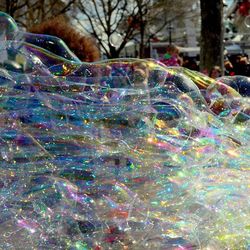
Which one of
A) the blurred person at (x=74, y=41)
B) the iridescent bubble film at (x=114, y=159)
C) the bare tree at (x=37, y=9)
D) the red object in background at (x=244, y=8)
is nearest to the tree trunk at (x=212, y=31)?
the bare tree at (x=37, y=9)

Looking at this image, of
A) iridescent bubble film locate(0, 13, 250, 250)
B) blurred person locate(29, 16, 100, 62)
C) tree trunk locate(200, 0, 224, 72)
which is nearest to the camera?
iridescent bubble film locate(0, 13, 250, 250)

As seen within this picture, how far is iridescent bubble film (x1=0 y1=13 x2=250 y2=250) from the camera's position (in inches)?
73.8

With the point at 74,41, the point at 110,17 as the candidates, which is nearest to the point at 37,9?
the point at 110,17

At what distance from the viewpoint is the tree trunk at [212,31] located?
29.0ft

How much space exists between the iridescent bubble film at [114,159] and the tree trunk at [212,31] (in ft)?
21.9

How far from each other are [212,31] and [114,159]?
7233 mm

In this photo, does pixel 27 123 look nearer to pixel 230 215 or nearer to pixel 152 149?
pixel 152 149

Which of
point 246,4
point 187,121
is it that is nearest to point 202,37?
point 187,121

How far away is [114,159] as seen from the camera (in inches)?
80.5

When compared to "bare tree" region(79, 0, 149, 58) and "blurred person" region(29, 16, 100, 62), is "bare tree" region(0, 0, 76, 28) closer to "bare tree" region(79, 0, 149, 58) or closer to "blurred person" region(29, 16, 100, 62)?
"bare tree" region(79, 0, 149, 58)

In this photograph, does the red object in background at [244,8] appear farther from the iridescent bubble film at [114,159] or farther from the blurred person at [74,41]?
the iridescent bubble film at [114,159]

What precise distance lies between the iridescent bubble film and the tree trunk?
6.67m

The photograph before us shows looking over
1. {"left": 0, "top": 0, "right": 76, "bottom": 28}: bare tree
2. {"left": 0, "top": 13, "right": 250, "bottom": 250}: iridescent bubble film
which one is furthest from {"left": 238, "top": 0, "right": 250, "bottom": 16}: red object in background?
{"left": 0, "top": 13, "right": 250, "bottom": 250}: iridescent bubble film

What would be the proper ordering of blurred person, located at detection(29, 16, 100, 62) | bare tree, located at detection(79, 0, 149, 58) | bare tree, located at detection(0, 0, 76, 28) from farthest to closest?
bare tree, located at detection(79, 0, 149, 58), bare tree, located at detection(0, 0, 76, 28), blurred person, located at detection(29, 16, 100, 62)
